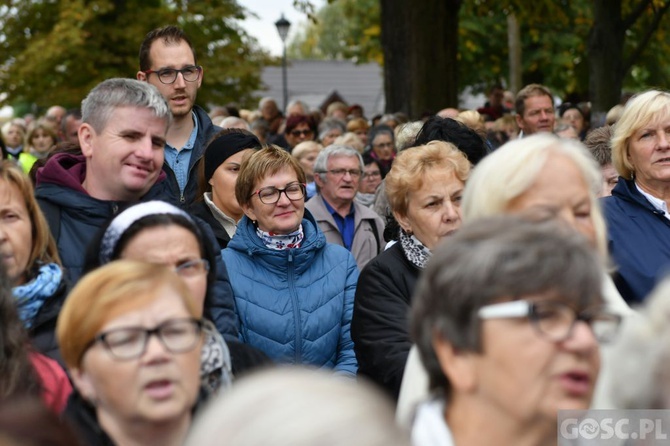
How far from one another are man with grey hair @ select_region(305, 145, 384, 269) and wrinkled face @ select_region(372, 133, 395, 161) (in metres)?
2.66

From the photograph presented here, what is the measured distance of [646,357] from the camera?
289cm

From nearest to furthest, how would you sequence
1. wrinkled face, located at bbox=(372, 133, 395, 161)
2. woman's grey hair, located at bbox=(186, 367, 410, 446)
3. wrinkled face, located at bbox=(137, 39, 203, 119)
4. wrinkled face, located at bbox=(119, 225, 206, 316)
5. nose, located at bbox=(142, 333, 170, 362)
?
woman's grey hair, located at bbox=(186, 367, 410, 446) → nose, located at bbox=(142, 333, 170, 362) → wrinkled face, located at bbox=(119, 225, 206, 316) → wrinkled face, located at bbox=(137, 39, 203, 119) → wrinkled face, located at bbox=(372, 133, 395, 161)

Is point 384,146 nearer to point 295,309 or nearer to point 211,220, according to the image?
point 211,220

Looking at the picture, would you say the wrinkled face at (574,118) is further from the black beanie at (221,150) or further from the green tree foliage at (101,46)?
the green tree foliage at (101,46)

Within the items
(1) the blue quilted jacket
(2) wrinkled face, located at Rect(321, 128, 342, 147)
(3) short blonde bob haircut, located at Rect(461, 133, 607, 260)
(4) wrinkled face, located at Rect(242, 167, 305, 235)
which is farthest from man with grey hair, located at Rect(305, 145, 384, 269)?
(3) short blonde bob haircut, located at Rect(461, 133, 607, 260)

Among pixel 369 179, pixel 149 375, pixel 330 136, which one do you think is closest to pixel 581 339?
pixel 149 375

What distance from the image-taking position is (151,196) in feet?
18.3

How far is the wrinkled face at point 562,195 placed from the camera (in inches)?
152

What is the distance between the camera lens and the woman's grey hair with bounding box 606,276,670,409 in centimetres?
286

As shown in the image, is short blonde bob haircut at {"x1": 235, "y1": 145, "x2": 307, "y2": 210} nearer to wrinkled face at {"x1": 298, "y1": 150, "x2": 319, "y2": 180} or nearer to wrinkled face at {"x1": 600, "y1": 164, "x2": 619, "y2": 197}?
wrinkled face at {"x1": 600, "y1": 164, "x2": 619, "y2": 197}

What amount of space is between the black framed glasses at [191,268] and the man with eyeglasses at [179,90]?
3.22 meters

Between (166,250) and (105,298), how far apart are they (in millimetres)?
799

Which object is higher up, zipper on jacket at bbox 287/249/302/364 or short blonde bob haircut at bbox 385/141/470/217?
short blonde bob haircut at bbox 385/141/470/217

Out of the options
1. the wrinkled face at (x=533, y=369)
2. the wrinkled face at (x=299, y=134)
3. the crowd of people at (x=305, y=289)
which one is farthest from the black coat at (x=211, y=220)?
the wrinkled face at (x=299, y=134)
